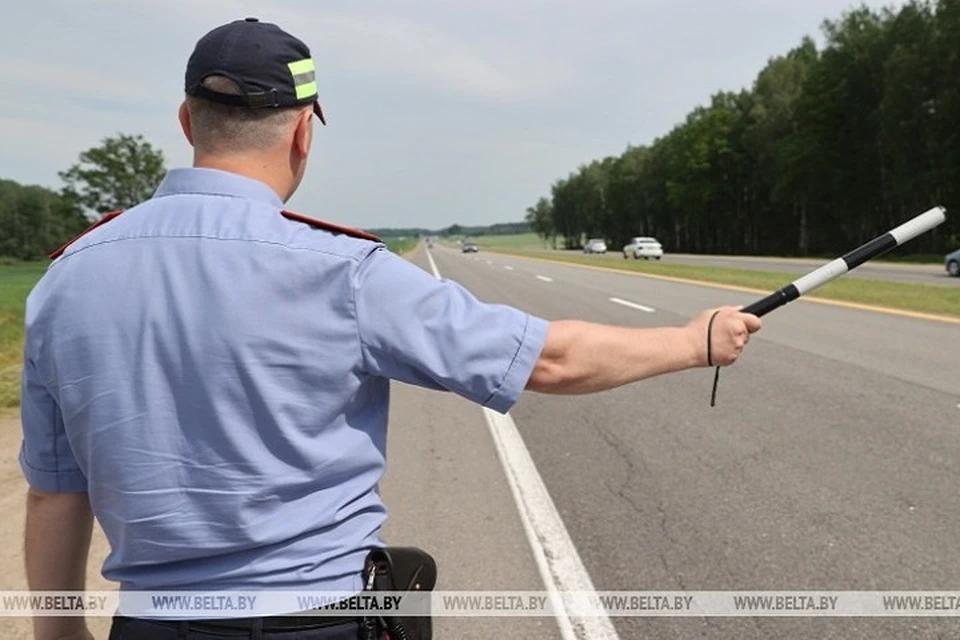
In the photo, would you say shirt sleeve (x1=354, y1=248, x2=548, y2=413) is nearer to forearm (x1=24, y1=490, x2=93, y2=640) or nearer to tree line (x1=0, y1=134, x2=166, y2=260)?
forearm (x1=24, y1=490, x2=93, y2=640)

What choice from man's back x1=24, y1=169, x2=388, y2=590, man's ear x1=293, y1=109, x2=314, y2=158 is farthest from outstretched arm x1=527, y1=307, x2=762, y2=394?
man's ear x1=293, y1=109, x2=314, y2=158

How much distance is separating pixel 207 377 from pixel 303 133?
533mm

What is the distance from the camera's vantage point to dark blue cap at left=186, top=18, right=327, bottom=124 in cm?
141

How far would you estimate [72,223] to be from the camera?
5138cm

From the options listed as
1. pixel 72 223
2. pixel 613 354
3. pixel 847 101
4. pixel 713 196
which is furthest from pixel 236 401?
pixel 713 196

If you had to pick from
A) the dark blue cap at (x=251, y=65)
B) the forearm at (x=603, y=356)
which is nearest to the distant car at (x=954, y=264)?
the forearm at (x=603, y=356)

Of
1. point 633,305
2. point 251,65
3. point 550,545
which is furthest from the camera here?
point 633,305

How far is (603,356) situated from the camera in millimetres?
1594

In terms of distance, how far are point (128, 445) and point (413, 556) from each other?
67cm

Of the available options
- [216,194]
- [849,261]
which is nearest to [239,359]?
[216,194]

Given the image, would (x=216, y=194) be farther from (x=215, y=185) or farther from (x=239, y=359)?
(x=239, y=359)

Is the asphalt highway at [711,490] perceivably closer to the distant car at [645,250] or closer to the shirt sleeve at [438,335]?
the shirt sleeve at [438,335]

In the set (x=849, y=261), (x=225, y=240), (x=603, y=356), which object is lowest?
(x=603, y=356)

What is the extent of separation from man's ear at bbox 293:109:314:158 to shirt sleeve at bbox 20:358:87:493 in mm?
650
